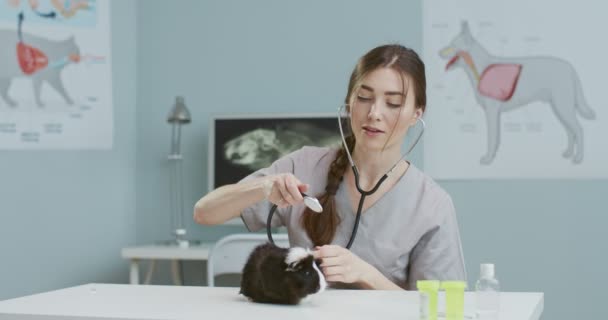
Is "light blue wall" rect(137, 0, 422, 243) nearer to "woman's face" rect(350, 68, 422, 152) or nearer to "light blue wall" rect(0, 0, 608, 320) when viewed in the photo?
"light blue wall" rect(0, 0, 608, 320)

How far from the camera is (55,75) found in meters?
3.62

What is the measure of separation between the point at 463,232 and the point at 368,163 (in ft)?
5.50

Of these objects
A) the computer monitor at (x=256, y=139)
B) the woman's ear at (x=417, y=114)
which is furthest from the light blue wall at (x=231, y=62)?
the woman's ear at (x=417, y=114)

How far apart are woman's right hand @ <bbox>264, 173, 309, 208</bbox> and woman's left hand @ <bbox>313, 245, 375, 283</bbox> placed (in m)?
0.10

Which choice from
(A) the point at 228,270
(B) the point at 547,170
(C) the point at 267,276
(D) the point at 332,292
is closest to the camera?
(C) the point at 267,276

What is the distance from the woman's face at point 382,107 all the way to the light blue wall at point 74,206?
192cm

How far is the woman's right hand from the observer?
1.62 meters

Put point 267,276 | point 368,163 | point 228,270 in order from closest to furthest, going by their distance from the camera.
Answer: point 267,276 < point 368,163 < point 228,270

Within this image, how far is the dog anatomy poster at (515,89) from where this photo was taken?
3.47 metres

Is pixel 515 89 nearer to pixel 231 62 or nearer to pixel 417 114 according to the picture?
pixel 231 62

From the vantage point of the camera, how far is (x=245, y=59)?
12.6 feet

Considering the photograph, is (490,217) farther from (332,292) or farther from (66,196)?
(332,292)

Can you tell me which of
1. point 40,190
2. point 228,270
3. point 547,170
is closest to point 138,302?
point 228,270

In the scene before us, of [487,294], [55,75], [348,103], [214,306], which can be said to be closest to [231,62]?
[55,75]
